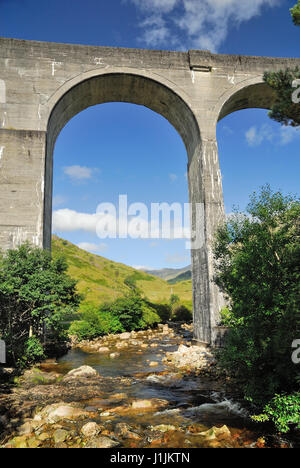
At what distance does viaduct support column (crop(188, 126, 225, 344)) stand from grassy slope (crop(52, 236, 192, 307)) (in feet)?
60.1

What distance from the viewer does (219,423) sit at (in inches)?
245

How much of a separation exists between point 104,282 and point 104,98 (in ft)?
214

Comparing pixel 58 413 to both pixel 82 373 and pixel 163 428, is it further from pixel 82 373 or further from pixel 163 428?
pixel 82 373

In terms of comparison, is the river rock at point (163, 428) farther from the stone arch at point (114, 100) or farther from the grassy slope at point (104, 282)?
the grassy slope at point (104, 282)

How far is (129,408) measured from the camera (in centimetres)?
708

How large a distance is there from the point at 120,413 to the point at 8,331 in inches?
204

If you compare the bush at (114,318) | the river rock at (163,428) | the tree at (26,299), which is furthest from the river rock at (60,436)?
the bush at (114,318)

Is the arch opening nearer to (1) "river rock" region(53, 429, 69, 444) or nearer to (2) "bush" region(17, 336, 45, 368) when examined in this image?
(2) "bush" region(17, 336, 45, 368)

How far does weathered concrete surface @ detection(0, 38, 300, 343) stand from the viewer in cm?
1344

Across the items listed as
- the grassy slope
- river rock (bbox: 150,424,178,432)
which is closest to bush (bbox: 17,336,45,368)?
river rock (bbox: 150,424,178,432)

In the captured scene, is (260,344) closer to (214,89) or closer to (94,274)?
(214,89)

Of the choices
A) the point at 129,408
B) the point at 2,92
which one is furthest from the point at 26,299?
the point at 2,92

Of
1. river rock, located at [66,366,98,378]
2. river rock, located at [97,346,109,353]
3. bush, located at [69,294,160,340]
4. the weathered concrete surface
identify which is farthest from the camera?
bush, located at [69,294,160,340]
